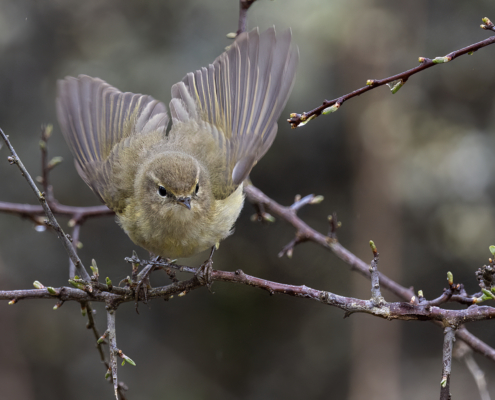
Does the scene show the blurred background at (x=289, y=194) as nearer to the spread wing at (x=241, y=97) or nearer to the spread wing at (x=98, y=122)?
the spread wing at (x=98, y=122)

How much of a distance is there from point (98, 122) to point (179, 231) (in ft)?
4.55

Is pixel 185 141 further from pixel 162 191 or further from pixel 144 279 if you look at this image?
pixel 144 279

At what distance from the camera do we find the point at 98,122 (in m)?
3.92

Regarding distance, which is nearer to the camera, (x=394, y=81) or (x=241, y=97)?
(x=394, y=81)

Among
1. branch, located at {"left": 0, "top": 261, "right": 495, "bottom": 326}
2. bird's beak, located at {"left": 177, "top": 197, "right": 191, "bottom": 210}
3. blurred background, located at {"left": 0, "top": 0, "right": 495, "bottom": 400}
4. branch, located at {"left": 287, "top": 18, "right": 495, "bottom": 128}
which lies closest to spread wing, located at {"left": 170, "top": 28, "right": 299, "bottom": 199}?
Answer: bird's beak, located at {"left": 177, "top": 197, "right": 191, "bottom": 210}

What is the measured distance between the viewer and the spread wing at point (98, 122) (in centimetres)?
371

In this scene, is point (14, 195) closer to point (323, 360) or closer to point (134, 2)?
point (134, 2)

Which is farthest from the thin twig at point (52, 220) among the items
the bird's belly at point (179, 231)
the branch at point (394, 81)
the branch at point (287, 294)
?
the branch at point (394, 81)

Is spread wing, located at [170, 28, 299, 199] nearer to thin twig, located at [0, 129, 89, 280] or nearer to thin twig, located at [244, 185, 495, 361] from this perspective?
thin twig, located at [244, 185, 495, 361]

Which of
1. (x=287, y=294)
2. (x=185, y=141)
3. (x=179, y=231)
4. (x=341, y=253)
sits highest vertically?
(x=185, y=141)

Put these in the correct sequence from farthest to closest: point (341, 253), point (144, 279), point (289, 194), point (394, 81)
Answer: point (289, 194)
point (341, 253)
point (144, 279)
point (394, 81)

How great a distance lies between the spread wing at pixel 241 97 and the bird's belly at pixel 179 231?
13.3 inches

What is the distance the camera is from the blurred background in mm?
5848

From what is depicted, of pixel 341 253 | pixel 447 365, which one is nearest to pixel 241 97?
pixel 341 253
